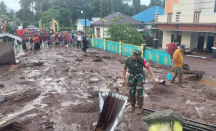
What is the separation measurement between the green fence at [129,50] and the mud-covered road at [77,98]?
77.9 inches

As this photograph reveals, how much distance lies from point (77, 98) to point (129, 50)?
9.33 m

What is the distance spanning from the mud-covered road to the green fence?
6.49ft

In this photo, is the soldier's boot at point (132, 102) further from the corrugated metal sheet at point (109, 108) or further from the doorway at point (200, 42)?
the doorway at point (200, 42)

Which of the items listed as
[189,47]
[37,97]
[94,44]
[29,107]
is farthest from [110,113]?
[94,44]

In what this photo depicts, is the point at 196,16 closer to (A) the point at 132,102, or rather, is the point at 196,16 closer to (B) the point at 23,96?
(A) the point at 132,102

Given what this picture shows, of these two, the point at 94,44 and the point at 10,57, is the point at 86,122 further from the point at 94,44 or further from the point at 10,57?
the point at 94,44

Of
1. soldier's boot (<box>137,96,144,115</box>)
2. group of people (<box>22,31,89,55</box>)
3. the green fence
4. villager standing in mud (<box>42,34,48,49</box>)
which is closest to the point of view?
soldier's boot (<box>137,96,144,115</box>)

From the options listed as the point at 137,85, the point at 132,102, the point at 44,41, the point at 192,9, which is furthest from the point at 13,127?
the point at 192,9

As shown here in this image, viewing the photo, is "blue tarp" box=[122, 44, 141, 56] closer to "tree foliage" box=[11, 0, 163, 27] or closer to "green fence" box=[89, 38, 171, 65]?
"green fence" box=[89, 38, 171, 65]

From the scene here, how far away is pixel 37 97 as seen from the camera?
6.38 meters

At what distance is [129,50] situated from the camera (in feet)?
49.1

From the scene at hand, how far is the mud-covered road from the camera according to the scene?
15.2 ft

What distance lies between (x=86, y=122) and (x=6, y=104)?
8.92 ft

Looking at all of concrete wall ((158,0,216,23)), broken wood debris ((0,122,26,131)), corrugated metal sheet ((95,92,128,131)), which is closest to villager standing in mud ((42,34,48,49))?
concrete wall ((158,0,216,23))
